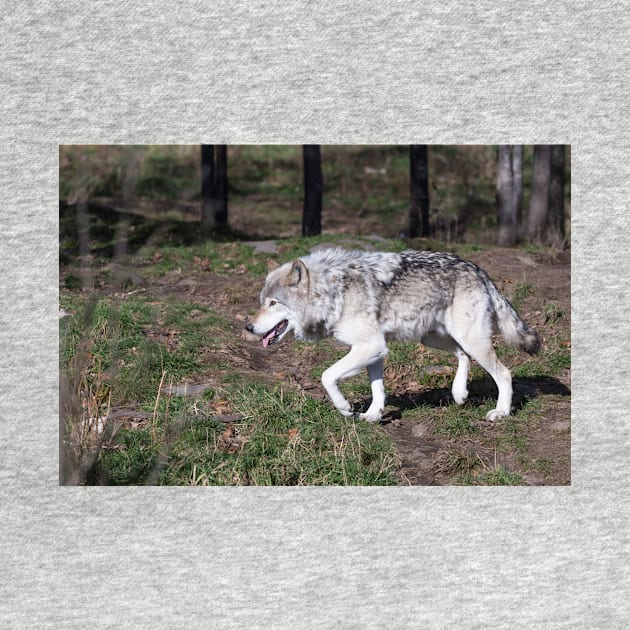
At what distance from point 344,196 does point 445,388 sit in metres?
11.1

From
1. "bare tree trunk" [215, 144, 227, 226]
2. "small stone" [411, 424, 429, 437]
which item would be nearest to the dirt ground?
"small stone" [411, 424, 429, 437]

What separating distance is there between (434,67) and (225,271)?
5490mm

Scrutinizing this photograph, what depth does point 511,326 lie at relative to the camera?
644cm

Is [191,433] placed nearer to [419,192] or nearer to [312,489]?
[312,489]

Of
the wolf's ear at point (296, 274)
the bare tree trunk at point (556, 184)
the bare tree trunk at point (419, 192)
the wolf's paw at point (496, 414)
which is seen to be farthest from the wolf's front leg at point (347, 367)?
the bare tree trunk at point (556, 184)

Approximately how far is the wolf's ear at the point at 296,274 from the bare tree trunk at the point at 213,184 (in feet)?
22.0

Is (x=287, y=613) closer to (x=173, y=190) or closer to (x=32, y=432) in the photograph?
(x=32, y=432)

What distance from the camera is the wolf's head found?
575 centimetres

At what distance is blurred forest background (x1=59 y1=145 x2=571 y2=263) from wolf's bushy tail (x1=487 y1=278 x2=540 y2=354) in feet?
9.49

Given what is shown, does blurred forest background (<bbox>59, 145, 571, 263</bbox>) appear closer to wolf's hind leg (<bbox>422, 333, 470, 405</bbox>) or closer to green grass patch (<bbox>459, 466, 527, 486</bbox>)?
wolf's hind leg (<bbox>422, 333, 470, 405</bbox>)

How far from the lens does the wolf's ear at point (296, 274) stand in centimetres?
575

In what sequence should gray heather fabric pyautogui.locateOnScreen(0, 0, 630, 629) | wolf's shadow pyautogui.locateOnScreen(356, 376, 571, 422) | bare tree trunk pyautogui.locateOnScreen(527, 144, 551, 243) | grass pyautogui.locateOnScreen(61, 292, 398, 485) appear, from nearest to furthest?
1. gray heather fabric pyautogui.locateOnScreen(0, 0, 630, 629)
2. grass pyautogui.locateOnScreen(61, 292, 398, 485)
3. wolf's shadow pyautogui.locateOnScreen(356, 376, 571, 422)
4. bare tree trunk pyautogui.locateOnScreen(527, 144, 551, 243)

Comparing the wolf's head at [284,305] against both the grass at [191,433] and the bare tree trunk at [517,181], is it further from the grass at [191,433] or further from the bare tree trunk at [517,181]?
the bare tree trunk at [517,181]

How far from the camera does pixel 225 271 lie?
386 inches
